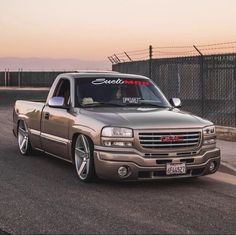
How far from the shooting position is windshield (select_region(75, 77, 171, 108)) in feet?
31.5

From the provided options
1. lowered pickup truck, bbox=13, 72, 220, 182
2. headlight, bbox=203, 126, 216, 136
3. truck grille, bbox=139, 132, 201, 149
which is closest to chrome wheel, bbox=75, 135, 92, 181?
lowered pickup truck, bbox=13, 72, 220, 182

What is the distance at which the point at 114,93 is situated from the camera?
9773 mm

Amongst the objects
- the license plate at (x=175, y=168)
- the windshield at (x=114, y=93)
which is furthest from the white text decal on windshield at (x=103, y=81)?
the license plate at (x=175, y=168)

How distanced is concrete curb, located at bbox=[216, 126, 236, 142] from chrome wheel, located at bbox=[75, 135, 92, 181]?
6.09 m

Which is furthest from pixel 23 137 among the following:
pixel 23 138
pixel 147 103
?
pixel 147 103

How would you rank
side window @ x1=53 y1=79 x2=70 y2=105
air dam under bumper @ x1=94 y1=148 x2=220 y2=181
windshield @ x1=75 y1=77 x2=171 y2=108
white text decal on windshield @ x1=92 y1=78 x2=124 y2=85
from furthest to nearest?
1. side window @ x1=53 y1=79 x2=70 y2=105
2. white text decal on windshield @ x1=92 y1=78 x2=124 y2=85
3. windshield @ x1=75 y1=77 x2=171 y2=108
4. air dam under bumper @ x1=94 y1=148 x2=220 y2=181

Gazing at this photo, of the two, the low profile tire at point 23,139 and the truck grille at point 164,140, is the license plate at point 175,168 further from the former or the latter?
the low profile tire at point 23,139

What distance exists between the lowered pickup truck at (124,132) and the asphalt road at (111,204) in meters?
0.30

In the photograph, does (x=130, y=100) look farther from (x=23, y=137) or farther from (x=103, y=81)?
(x=23, y=137)

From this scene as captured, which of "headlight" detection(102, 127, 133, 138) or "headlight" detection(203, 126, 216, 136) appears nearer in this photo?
"headlight" detection(102, 127, 133, 138)

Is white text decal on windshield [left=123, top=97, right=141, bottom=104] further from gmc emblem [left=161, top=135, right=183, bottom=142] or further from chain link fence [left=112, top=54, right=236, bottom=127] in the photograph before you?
chain link fence [left=112, top=54, right=236, bottom=127]

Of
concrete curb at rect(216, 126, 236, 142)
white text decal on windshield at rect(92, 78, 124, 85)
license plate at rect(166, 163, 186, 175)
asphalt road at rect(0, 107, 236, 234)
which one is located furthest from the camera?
concrete curb at rect(216, 126, 236, 142)

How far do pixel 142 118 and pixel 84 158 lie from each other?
108 cm

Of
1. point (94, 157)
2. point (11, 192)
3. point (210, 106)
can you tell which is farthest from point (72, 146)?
point (210, 106)
